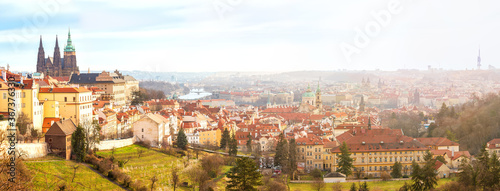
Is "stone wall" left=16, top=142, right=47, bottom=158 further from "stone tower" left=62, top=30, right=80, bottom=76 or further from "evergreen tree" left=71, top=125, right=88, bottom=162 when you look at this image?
"stone tower" left=62, top=30, right=80, bottom=76

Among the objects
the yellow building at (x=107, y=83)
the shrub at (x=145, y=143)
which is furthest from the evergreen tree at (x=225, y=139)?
the yellow building at (x=107, y=83)

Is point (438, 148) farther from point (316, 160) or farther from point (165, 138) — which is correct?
point (165, 138)

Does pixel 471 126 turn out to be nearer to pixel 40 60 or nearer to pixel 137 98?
pixel 137 98

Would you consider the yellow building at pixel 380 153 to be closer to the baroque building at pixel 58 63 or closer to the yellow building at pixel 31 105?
the yellow building at pixel 31 105

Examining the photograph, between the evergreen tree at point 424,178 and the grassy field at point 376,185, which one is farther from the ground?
the evergreen tree at point 424,178

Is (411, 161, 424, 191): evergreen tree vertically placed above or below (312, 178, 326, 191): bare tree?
above

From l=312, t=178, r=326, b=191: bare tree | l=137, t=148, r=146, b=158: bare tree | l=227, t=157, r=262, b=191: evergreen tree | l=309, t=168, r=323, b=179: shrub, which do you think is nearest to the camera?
l=227, t=157, r=262, b=191: evergreen tree

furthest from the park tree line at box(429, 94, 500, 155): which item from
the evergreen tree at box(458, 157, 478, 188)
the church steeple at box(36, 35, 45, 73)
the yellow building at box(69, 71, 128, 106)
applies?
the church steeple at box(36, 35, 45, 73)
